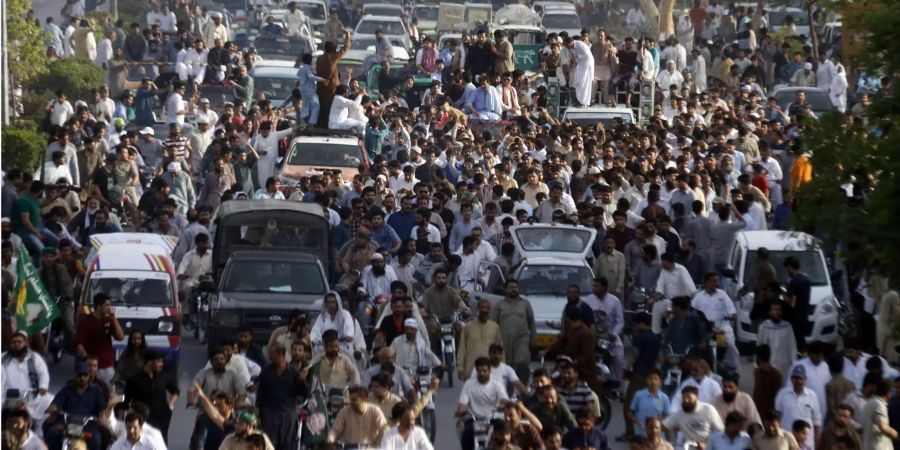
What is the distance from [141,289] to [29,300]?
2.35 meters

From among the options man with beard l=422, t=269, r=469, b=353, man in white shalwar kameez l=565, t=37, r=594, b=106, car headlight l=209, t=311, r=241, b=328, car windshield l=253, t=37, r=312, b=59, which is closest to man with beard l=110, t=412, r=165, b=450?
car headlight l=209, t=311, r=241, b=328

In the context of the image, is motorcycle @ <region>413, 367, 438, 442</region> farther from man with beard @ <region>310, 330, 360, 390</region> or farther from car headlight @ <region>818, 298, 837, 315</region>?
car headlight @ <region>818, 298, 837, 315</region>

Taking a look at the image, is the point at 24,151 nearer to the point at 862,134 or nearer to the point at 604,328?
the point at 604,328

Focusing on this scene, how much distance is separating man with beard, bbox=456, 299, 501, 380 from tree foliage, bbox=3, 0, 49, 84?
65.9 feet

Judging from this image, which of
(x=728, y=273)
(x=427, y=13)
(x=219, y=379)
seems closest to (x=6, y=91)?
(x=728, y=273)

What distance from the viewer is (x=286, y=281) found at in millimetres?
24734

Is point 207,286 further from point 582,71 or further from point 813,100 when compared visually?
point 813,100

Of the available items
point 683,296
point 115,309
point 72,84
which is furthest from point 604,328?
point 72,84

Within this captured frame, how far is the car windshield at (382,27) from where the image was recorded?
178 feet

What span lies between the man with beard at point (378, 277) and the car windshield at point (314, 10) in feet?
121

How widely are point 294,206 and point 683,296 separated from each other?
20.9 ft

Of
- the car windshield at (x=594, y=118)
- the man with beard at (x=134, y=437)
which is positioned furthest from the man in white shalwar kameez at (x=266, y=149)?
the man with beard at (x=134, y=437)

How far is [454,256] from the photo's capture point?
25469mm

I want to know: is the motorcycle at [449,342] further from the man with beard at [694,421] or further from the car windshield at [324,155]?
the car windshield at [324,155]
